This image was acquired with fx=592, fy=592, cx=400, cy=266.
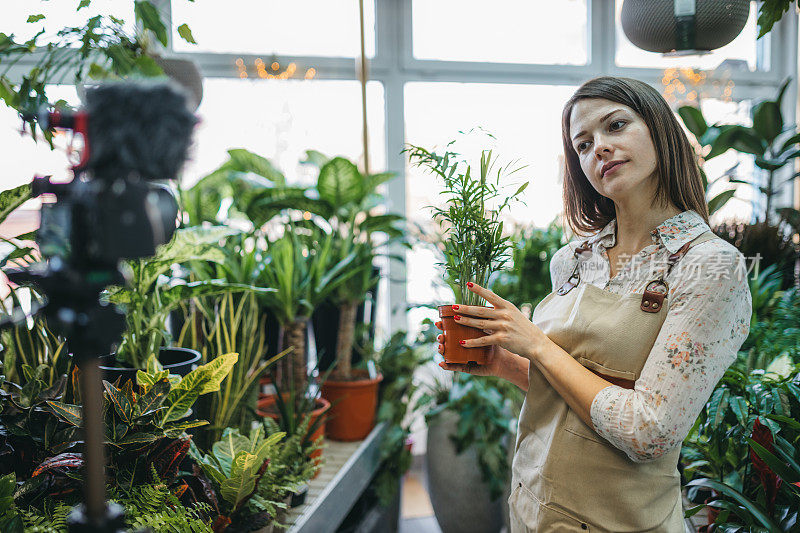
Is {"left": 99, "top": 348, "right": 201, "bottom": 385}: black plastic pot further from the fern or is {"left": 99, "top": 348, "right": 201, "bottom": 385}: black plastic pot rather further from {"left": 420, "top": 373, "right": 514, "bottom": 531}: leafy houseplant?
{"left": 420, "top": 373, "right": 514, "bottom": 531}: leafy houseplant

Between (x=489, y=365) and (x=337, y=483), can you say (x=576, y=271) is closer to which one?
(x=489, y=365)

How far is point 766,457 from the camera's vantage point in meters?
1.48

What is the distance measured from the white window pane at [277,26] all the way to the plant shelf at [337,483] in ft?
7.96

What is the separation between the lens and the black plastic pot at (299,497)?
1.85 metres

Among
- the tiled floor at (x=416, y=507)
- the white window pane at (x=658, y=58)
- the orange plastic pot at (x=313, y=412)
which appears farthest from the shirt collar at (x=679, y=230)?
the white window pane at (x=658, y=58)

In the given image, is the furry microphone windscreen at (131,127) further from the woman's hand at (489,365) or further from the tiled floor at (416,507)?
the tiled floor at (416,507)

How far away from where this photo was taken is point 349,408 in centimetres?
271

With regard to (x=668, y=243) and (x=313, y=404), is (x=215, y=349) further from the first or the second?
(x=668, y=243)

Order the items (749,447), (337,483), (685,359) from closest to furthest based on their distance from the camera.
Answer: (685,359) < (749,447) < (337,483)

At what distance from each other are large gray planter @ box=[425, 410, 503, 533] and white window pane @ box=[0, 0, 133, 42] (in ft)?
7.46

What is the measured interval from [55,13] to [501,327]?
1647 mm

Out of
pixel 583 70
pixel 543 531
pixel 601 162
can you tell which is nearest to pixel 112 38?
pixel 601 162

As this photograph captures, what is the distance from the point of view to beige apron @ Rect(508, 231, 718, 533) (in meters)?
1.25

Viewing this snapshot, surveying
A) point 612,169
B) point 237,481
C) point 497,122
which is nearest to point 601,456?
point 612,169
